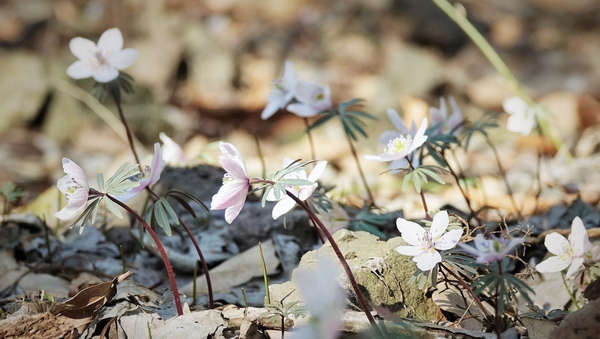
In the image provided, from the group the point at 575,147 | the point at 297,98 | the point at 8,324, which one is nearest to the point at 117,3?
the point at 575,147

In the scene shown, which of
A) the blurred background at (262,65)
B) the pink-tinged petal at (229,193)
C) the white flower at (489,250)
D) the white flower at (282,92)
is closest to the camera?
the white flower at (489,250)

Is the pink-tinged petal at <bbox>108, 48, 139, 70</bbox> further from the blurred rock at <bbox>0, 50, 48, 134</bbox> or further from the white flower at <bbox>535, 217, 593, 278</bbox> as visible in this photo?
the blurred rock at <bbox>0, 50, 48, 134</bbox>

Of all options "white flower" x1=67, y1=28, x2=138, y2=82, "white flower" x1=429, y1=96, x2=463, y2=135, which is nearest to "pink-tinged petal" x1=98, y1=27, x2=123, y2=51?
"white flower" x1=67, y1=28, x2=138, y2=82

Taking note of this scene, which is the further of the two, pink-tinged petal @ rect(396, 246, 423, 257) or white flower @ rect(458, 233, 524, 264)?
pink-tinged petal @ rect(396, 246, 423, 257)

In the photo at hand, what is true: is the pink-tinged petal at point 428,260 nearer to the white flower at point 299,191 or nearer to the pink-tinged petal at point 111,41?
the white flower at point 299,191

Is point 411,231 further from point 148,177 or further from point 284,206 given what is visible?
point 148,177

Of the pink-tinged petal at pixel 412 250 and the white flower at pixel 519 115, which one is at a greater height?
the white flower at pixel 519 115

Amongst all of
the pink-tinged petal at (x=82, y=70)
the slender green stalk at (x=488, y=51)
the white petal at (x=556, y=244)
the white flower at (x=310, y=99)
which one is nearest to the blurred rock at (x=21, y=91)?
the pink-tinged petal at (x=82, y=70)
